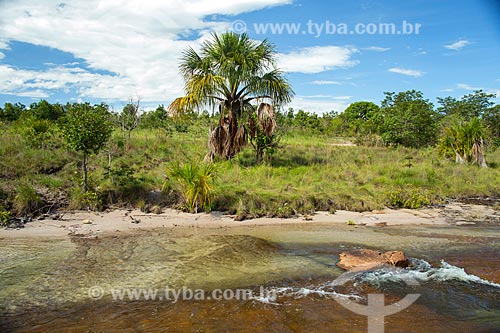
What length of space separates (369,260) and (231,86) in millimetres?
9530

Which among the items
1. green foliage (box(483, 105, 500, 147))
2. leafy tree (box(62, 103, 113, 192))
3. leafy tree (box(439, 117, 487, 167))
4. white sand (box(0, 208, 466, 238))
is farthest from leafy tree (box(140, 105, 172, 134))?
green foliage (box(483, 105, 500, 147))

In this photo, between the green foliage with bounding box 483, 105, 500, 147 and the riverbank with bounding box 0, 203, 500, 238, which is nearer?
the riverbank with bounding box 0, 203, 500, 238

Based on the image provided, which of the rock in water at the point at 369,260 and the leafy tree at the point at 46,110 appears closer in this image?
the rock in water at the point at 369,260

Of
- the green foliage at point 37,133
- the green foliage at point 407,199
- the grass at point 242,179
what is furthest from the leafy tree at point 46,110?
the green foliage at point 407,199

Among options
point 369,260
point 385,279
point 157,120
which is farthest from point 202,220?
point 157,120

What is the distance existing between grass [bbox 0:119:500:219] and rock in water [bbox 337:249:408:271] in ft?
12.4

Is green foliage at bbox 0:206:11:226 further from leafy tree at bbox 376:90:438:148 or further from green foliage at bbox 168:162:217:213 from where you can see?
leafy tree at bbox 376:90:438:148

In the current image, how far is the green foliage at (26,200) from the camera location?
10117 millimetres

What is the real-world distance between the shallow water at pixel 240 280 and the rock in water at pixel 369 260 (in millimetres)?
239

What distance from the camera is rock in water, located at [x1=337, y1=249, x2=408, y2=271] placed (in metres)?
7.68

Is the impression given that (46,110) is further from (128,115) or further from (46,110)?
(128,115)

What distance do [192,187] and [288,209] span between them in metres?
3.10

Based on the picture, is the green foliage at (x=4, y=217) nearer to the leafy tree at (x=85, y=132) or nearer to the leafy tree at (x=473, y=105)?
the leafy tree at (x=85, y=132)

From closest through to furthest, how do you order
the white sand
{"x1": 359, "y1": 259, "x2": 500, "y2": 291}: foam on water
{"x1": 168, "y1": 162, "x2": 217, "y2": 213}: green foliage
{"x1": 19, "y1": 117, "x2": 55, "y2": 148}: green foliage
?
{"x1": 359, "y1": 259, "x2": 500, "y2": 291}: foam on water, the white sand, {"x1": 168, "y1": 162, "x2": 217, "y2": 213}: green foliage, {"x1": 19, "y1": 117, "x2": 55, "y2": 148}: green foliage
